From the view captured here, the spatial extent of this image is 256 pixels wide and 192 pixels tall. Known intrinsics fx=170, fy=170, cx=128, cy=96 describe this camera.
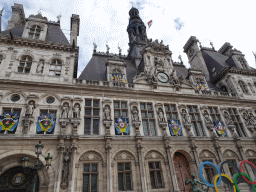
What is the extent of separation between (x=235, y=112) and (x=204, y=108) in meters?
5.18

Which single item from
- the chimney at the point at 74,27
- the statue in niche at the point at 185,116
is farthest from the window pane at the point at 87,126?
the statue in niche at the point at 185,116

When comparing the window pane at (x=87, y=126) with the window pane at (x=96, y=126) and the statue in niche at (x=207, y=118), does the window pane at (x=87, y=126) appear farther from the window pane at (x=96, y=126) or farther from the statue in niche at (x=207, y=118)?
the statue in niche at (x=207, y=118)

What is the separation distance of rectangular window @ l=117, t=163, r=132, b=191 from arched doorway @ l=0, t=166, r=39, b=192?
6.00 meters

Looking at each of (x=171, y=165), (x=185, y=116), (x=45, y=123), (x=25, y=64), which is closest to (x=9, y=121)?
(x=45, y=123)

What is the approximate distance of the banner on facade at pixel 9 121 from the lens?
1291 cm

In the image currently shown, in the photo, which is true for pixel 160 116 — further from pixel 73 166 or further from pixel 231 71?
pixel 231 71

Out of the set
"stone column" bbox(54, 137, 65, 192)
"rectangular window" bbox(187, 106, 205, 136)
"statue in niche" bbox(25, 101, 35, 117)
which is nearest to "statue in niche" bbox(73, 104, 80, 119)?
"stone column" bbox(54, 137, 65, 192)

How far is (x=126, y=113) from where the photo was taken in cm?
1683

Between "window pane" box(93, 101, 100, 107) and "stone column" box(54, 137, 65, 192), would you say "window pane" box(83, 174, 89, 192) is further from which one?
"window pane" box(93, 101, 100, 107)

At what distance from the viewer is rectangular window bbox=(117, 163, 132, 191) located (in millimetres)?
13341

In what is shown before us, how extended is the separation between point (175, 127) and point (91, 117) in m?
8.31

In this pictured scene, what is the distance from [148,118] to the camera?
55.5 feet

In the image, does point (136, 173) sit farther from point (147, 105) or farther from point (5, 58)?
point (5, 58)

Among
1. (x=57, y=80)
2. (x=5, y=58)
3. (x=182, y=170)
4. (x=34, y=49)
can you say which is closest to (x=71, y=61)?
(x=57, y=80)
